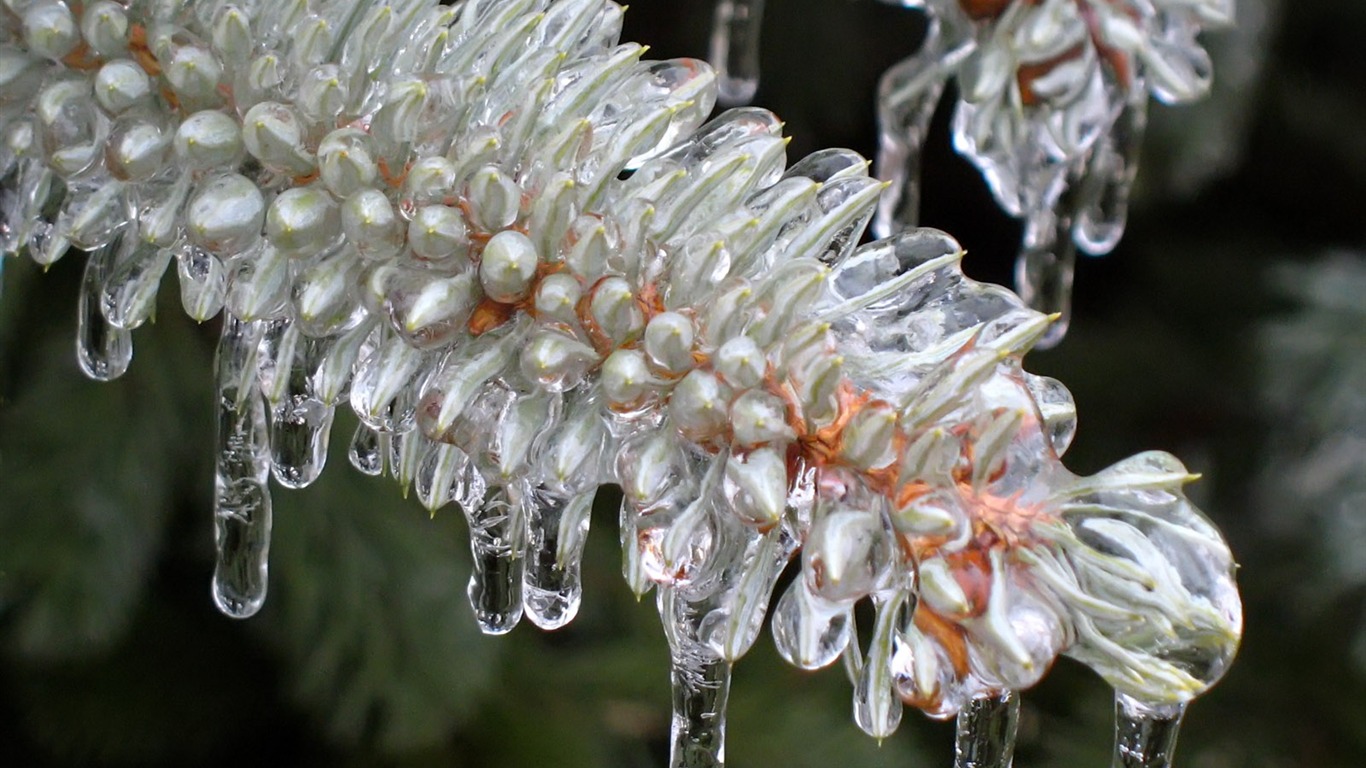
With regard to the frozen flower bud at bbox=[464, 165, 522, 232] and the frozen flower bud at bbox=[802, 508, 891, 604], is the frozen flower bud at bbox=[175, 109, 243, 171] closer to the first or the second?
the frozen flower bud at bbox=[464, 165, 522, 232]

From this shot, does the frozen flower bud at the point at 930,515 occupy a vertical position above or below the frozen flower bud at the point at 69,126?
below

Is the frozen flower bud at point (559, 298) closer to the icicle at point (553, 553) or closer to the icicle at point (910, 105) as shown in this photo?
the icicle at point (553, 553)

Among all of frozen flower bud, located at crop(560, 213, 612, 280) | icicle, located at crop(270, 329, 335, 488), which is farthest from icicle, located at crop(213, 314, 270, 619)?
frozen flower bud, located at crop(560, 213, 612, 280)

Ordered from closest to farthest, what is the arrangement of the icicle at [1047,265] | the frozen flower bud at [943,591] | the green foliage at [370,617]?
1. the frozen flower bud at [943,591]
2. the icicle at [1047,265]
3. the green foliage at [370,617]


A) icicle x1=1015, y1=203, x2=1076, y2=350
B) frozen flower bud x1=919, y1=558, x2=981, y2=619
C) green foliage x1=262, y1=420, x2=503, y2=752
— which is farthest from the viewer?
green foliage x1=262, y1=420, x2=503, y2=752

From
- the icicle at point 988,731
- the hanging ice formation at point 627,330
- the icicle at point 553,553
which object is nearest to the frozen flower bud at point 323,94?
the hanging ice formation at point 627,330

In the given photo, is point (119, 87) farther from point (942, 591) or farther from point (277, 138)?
point (942, 591)
